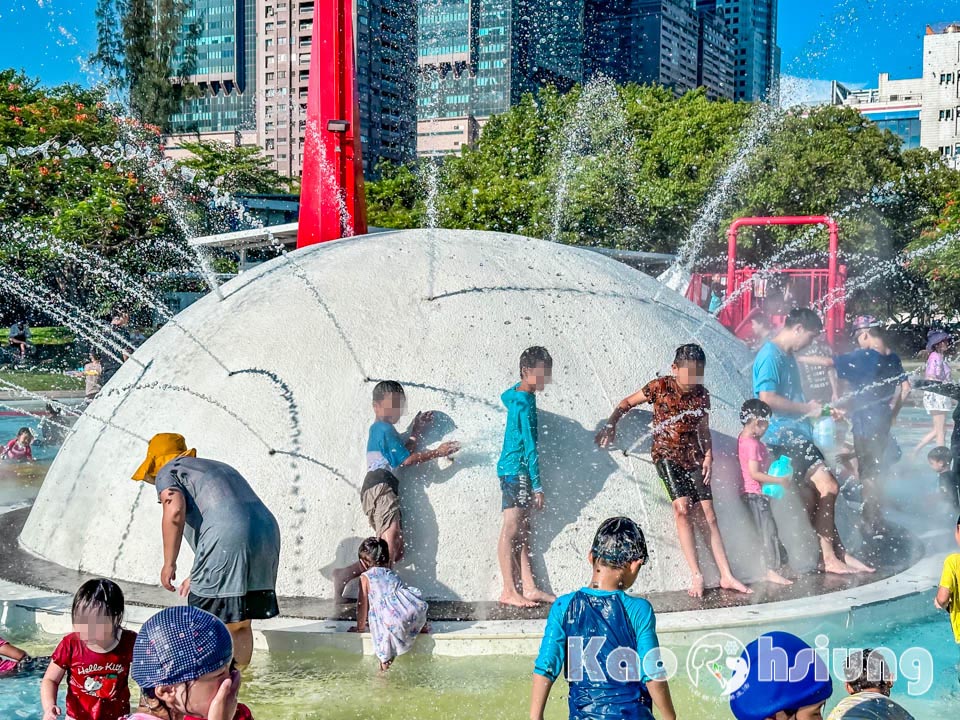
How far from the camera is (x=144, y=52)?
128 ft

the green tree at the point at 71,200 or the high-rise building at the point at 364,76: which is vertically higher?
the high-rise building at the point at 364,76

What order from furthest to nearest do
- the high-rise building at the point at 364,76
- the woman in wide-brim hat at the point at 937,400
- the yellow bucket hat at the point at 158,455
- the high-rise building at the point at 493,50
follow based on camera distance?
the high-rise building at the point at 493,50 → the high-rise building at the point at 364,76 → the woman in wide-brim hat at the point at 937,400 → the yellow bucket hat at the point at 158,455

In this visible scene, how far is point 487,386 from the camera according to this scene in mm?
7004

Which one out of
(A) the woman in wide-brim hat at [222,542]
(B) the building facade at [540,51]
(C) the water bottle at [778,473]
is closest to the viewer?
(A) the woman in wide-brim hat at [222,542]

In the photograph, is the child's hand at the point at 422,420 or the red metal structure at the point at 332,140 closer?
the child's hand at the point at 422,420

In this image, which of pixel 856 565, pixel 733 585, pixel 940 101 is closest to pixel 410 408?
pixel 733 585

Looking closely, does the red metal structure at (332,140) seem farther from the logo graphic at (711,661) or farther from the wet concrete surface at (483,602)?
the logo graphic at (711,661)

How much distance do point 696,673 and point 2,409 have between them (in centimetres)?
1751

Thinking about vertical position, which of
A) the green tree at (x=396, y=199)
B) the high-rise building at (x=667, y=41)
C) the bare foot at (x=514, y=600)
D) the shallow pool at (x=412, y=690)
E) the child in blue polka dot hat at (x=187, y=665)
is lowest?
the shallow pool at (x=412, y=690)

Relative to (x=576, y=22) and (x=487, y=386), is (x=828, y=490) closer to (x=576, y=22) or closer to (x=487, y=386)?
(x=487, y=386)

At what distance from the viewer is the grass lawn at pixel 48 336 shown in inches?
1423

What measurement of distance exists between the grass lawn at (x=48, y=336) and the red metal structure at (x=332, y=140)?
27.8 m

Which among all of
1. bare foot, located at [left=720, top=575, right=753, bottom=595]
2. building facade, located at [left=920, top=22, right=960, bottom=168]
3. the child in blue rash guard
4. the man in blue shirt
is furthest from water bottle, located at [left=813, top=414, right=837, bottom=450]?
building facade, located at [left=920, top=22, right=960, bottom=168]

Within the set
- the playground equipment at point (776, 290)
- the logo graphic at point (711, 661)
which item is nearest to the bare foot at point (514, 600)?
the logo graphic at point (711, 661)
